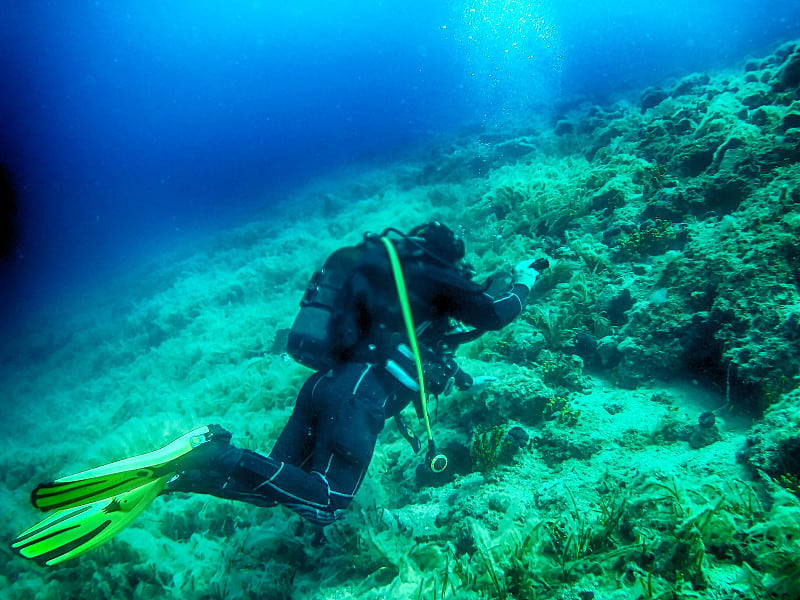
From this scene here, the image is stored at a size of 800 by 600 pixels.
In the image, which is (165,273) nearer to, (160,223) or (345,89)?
(160,223)

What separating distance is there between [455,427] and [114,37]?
201726 mm

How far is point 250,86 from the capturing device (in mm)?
189500

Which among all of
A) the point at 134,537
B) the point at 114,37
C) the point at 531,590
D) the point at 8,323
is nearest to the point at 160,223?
the point at 8,323

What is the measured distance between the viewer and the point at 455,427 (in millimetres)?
5195

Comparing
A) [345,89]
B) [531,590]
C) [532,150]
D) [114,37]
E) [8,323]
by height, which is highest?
[114,37]

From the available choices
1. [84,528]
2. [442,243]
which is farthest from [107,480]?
[442,243]

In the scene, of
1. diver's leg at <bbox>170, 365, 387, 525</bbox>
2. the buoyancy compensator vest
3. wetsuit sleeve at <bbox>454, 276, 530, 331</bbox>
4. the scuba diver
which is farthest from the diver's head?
diver's leg at <bbox>170, 365, 387, 525</bbox>

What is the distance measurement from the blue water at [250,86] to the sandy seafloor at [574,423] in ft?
57.1

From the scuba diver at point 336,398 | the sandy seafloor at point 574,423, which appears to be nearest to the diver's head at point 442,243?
the scuba diver at point 336,398

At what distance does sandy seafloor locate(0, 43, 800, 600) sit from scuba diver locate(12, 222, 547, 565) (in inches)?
35.0

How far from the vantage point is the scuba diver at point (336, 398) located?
10.7 ft

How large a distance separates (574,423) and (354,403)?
258cm

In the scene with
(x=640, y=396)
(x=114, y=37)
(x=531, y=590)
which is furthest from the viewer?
(x=114, y=37)

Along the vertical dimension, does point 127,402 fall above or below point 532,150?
below
